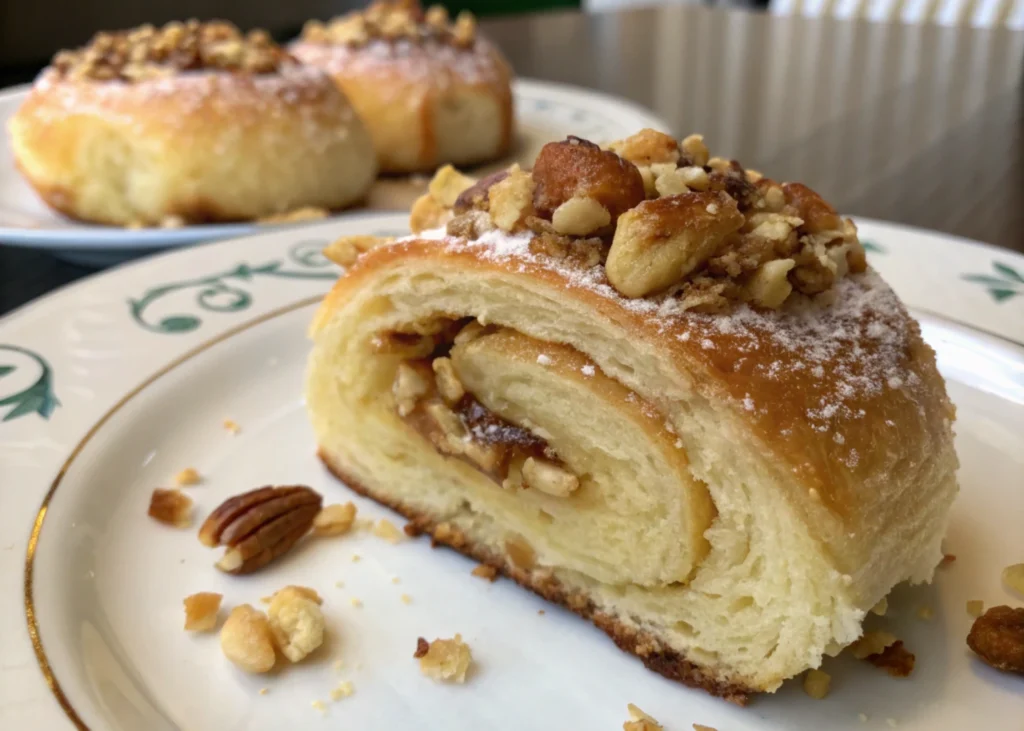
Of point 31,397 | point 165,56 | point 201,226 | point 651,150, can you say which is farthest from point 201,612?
point 165,56

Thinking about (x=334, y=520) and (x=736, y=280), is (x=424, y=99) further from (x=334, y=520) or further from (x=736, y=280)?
(x=736, y=280)

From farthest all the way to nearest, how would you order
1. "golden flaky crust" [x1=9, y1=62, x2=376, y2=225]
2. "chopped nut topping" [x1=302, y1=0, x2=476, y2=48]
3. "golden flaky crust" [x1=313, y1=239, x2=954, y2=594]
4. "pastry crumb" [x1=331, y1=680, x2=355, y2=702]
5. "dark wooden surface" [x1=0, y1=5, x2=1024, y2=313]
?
1. "chopped nut topping" [x1=302, y1=0, x2=476, y2=48]
2. "dark wooden surface" [x1=0, y1=5, x2=1024, y2=313]
3. "golden flaky crust" [x1=9, y1=62, x2=376, y2=225]
4. "pastry crumb" [x1=331, y1=680, x2=355, y2=702]
5. "golden flaky crust" [x1=313, y1=239, x2=954, y2=594]

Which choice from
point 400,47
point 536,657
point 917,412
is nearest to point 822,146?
point 400,47

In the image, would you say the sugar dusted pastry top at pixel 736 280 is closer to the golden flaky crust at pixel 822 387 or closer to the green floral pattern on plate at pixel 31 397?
the golden flaky crust at pixel 822 387

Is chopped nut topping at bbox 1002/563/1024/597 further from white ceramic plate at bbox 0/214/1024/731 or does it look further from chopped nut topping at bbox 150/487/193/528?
chopped nut topping at bbox 150/487/193/528

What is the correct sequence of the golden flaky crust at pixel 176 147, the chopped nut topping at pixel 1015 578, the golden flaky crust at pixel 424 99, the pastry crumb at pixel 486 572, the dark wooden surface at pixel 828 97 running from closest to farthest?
1. the chopped nut topping at pixel 1015 578
2. the pastry crumb at pixel 486 572
3. the golden flaky crust at pixel 176 147
4. the dark wooden surface at pixel 828 97
5. the golden flaky crust at pixel 424 99

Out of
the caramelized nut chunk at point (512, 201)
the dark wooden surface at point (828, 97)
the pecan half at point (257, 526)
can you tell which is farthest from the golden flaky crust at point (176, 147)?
the caramelized nut chunk at point (512, 201)

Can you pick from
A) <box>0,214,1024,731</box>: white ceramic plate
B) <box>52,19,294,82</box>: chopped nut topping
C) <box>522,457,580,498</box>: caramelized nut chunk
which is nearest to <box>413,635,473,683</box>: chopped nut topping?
<box>0,214,1024,731</box>: white ceramic plate
